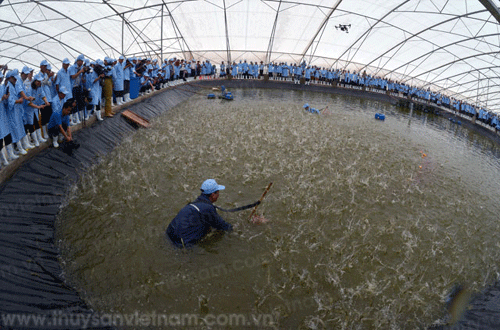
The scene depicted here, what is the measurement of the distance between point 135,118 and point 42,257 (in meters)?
9.17

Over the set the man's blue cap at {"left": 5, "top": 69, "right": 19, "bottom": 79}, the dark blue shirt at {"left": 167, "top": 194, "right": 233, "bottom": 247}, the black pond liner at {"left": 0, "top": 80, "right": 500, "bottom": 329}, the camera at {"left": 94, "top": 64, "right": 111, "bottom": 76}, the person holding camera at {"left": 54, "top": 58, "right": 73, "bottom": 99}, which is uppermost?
the camera at {"left": 94, "top": 64, "right": 111, "bottom": 76}

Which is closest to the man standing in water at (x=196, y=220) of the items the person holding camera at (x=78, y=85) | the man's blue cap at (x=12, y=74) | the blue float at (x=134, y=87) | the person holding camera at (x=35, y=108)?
the person holding camera at (x=35, y=108)

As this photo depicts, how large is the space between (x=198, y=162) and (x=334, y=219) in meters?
5.12

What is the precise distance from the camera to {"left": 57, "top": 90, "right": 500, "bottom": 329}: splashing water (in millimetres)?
5094

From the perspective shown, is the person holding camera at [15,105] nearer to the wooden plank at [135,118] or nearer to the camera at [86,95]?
the camera at [86,95]

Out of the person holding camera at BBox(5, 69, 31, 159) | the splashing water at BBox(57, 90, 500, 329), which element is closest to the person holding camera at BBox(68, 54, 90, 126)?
the splashing water at BBox(57, 90, 500, 329)

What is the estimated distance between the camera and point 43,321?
13.7 feet

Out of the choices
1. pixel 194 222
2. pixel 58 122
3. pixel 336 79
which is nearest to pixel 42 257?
pixel 194 222

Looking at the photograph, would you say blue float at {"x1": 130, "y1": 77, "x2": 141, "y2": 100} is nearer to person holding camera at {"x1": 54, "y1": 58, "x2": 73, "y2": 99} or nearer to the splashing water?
the splashing water

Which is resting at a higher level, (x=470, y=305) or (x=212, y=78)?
(x=212, y=78)

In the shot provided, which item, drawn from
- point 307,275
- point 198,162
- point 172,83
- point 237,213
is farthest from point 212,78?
point 307,275

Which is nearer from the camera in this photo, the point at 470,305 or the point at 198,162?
the point at 470,305

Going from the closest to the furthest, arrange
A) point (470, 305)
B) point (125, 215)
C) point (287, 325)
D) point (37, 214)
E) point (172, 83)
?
1. point (287, 325)
2. point (470, 305)
3. point (37, 214)
4. point (125, 215)
5. point (172, 83)

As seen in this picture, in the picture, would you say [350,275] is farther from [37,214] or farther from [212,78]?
[212,78]
